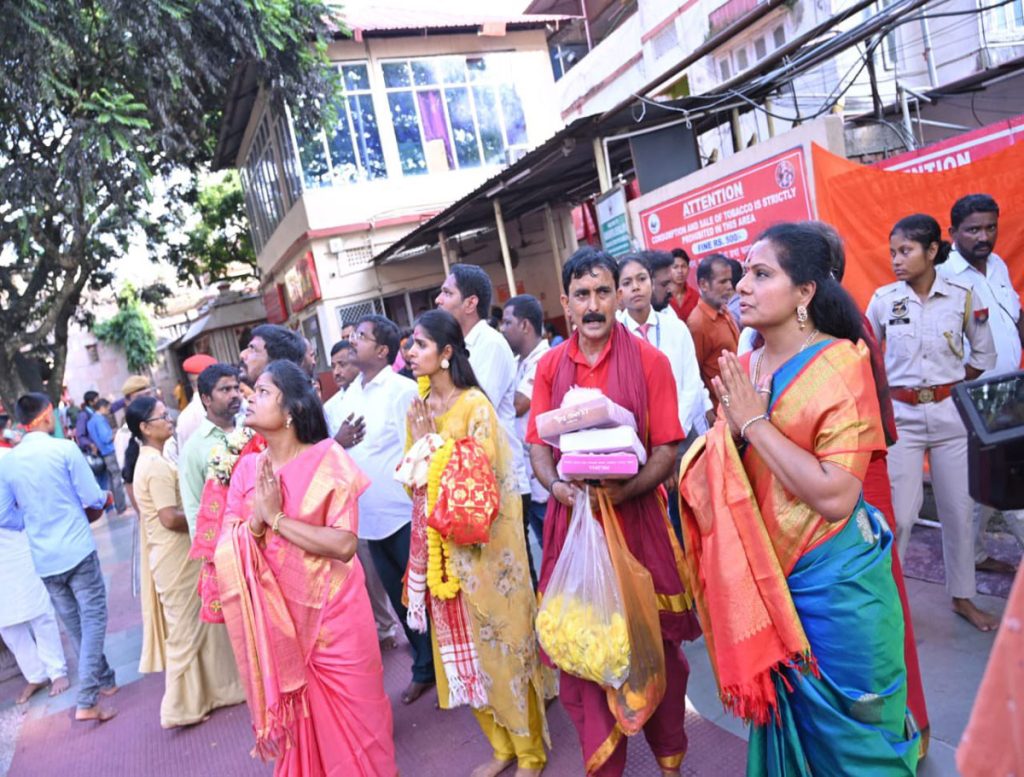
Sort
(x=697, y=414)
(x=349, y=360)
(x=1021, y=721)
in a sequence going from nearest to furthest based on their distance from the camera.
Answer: (x=1021, y=721) → (x=697, y=414) → (x=349, y=360)

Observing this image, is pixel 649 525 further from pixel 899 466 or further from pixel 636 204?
pixel 636 204

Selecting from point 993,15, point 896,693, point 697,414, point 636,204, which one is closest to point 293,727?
point 896,693

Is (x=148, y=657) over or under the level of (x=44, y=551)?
under

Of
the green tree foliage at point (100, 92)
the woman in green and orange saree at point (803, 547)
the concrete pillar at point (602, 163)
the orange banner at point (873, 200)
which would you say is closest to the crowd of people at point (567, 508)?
the woman in green and orange saree at point (803, 547)

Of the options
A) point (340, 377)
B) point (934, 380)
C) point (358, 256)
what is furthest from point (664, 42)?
point (934, 380)

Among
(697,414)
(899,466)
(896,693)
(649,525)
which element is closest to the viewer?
(896,693)

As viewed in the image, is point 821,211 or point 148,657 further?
point 821,211

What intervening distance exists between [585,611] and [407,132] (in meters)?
14.3

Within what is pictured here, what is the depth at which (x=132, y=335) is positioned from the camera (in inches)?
1169

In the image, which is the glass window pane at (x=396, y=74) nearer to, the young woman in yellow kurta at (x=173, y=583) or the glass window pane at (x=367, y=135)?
the glass window pane at (x=367, y=135)

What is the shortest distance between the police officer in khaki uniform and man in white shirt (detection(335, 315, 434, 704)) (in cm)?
221

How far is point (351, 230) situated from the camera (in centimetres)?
1464

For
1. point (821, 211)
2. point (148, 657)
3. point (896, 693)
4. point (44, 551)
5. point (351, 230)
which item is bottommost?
point (148, 657)

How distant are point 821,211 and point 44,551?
5.26 metres
